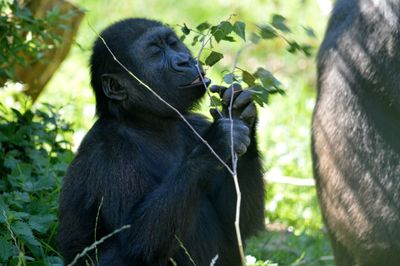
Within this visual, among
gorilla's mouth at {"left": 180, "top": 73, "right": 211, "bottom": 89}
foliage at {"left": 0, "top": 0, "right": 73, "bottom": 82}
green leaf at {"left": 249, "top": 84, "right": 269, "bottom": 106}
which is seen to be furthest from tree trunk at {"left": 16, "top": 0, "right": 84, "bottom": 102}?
green leaf at {"left": 249, "top": 84, "right": 269, "bottom": 106}

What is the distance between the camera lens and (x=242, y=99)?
17.4ft

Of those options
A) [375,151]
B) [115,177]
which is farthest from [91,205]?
[375,151]

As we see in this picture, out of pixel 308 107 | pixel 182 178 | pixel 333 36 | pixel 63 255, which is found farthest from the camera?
pixel 308 107

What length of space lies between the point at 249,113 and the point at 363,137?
2.74ft

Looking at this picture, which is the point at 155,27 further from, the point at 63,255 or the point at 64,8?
the point at 64,8

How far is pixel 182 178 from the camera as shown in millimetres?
5105

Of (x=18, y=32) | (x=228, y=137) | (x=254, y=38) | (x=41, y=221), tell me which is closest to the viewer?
(x=228, y=137)

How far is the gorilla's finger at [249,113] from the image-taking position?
534 cm

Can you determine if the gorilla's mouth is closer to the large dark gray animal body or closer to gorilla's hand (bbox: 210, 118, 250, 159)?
gorilla's hand (bbox: 210, 118, 250, 159)

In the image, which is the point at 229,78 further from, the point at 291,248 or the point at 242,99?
the point at 291,248

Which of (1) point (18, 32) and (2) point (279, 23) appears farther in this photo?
(1) point (18, 32)

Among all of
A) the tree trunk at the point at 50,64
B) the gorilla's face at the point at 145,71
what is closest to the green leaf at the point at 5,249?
the gorilla's face at the point at 145,71

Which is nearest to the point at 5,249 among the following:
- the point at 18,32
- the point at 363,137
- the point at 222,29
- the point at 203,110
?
the point at 222,29

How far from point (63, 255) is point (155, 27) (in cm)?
145
